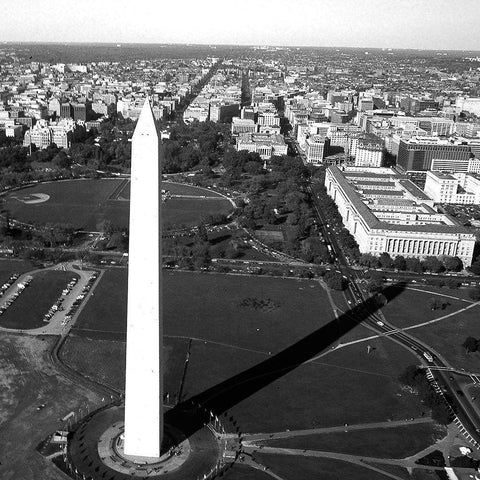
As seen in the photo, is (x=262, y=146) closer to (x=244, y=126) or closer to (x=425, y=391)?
(x=244, y=126)

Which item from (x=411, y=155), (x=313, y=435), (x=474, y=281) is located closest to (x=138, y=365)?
(x=313, y=435)

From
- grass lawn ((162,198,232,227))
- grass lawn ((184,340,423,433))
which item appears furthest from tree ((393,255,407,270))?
grass lawn ((162,198,232,227))

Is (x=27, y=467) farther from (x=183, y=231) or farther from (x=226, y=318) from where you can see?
(x=183, y=231)

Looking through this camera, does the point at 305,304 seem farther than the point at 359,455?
Yes

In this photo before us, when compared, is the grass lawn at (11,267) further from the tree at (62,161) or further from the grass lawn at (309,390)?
the tree at (62,161)

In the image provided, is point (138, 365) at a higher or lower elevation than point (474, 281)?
higher

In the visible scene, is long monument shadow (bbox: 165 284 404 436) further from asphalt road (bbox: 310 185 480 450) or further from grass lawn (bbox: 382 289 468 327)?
grass lawn (bbox: 382 289 468 327)
